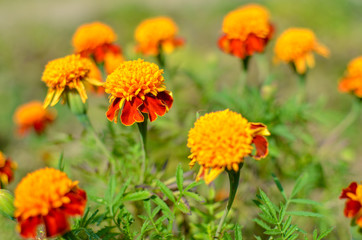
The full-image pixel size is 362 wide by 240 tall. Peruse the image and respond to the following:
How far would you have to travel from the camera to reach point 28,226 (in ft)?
3.19

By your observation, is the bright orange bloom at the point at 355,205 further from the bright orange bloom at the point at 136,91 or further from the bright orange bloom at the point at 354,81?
the bright orange bloom at the point at 354,81

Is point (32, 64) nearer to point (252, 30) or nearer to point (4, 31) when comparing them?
point (4, 31)

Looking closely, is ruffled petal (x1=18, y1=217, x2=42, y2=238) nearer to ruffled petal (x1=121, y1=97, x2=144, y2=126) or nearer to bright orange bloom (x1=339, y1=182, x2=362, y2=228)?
ruffled petal (x1=121, y1=97, x2=144, y2=126)

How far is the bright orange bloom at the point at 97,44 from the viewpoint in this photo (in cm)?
201

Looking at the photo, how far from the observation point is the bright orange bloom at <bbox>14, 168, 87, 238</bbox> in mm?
967

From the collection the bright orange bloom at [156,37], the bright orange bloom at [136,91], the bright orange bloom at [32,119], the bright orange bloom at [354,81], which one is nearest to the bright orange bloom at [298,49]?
the bright orange bloom at [354,81]

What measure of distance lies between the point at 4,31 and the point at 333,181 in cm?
668

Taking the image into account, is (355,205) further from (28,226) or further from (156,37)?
(156,37)

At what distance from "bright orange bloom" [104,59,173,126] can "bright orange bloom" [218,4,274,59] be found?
77 centimetres

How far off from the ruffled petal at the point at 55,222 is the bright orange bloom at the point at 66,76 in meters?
0.61

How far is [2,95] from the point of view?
203 inches

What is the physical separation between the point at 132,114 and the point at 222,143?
15.9 inches

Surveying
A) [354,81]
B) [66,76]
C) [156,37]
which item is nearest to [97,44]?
[156,37]

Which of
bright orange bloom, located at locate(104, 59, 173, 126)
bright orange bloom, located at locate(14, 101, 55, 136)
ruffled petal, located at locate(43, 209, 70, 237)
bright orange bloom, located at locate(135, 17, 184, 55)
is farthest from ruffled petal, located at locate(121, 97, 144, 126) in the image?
bright orange bloom, located at locate(14, 101, 55, 136)
